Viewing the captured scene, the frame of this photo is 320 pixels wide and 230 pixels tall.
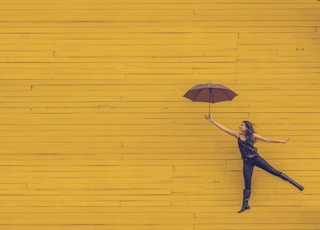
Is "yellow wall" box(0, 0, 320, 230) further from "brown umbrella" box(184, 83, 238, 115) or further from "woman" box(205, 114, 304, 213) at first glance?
"brown umbrella" box(184, 83, 238, 115)

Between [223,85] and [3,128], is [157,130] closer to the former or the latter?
[223,85]

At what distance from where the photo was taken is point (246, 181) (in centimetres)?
1251

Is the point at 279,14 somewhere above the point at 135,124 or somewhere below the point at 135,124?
above

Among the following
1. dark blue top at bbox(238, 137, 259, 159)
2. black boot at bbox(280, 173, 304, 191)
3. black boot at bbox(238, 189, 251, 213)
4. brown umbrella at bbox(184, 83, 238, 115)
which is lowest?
black boot at bbox(238, 189, 251, 213)

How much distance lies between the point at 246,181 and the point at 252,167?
11.7 inches

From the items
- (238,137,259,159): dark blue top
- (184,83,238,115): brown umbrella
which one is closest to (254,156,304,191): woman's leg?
(238,137,259,159): dark blue top

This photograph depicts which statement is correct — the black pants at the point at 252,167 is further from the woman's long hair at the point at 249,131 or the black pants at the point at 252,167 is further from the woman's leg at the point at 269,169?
the woman's long hair at the point at 249,131

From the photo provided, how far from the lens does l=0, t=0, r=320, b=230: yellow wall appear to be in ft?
42.1

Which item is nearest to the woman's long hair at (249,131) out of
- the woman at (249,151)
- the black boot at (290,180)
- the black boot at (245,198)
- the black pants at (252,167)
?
the woman at (249,151)

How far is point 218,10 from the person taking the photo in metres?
13.2

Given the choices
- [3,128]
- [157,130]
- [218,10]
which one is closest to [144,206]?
[157,130]

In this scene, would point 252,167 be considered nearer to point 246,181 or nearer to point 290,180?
point 246,181

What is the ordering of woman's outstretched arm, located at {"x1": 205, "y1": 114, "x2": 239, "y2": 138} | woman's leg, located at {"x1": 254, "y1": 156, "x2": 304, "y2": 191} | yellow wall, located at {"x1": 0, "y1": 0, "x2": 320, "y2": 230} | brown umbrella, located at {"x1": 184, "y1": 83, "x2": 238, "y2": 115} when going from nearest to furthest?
brown umbrella, located at {"x1": 184, "y1": 83, "x2": 238, "y2": 115} < woman's leg, located at {"x1": 254, "y1": 156, "x2": 304, "y2": 191} < woman's outstretched arm, located at {"x1": 205, "y1": 114, "x2": 239, "y2": 138} < yellow wall, located at {"x1": 0, "y1": 0, "x2": 320, "y2": 230}

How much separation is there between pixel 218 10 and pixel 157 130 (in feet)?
9.09
